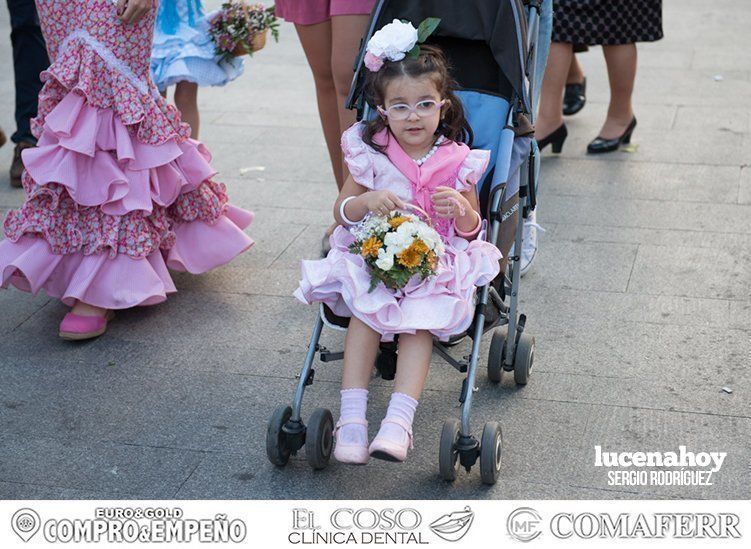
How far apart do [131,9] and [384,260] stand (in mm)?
1741

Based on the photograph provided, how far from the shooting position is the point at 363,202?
371 cm

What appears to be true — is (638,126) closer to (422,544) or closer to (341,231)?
(341,231)

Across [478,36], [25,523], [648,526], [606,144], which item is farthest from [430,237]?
[606,144]

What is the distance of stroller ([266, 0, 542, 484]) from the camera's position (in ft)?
11.8

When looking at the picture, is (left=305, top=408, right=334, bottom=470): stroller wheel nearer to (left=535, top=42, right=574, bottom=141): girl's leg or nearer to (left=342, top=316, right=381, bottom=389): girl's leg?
(left=342, top=316, right=381, bottom=389): girl's leg

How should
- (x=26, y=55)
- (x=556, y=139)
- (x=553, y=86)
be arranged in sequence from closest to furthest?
(x=26, y=55)
(x=553, y=86)
(x=556, y=139)

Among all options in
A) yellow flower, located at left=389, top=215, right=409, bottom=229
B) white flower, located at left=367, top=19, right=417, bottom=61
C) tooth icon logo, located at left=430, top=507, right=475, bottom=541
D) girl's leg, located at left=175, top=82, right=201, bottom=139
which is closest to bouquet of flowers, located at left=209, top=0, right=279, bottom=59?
girl's leg, located at left=175, top=82, right=201, bottom=139

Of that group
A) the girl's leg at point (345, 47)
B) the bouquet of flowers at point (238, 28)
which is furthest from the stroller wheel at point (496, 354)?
the bouquet of flowers at point (238, 28)

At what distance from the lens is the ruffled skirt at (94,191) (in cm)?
459

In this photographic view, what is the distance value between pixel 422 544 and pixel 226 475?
Result: 0.76 meters

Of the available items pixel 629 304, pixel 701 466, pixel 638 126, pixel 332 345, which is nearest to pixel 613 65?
pixel 638 126

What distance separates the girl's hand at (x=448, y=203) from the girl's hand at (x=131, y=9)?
5.34ft

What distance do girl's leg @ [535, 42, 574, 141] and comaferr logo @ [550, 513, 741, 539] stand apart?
3.74 meters

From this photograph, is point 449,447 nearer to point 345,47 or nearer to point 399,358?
point 399,358
